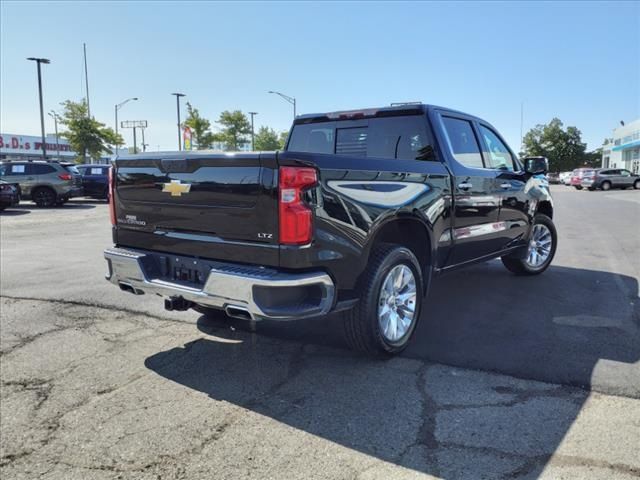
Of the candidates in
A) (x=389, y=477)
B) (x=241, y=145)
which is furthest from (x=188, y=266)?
(x=241, y=145)

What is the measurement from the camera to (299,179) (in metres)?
3.11

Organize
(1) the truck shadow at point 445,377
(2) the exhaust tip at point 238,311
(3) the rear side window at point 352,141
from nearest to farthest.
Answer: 1. (1) the truck shadow at point 445,377
2. (2) the exhaust tip at point 238,311
3. (3) the rear side window at point 352,141

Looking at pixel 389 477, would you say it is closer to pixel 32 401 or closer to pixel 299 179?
pixel 299 179

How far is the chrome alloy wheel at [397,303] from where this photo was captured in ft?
12.6

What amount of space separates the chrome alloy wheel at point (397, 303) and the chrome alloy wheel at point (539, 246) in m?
3.32

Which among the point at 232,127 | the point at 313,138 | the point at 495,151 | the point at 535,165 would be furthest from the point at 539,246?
the point at 232,127

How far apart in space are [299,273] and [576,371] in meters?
2.14

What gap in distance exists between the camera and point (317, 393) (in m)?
3.39

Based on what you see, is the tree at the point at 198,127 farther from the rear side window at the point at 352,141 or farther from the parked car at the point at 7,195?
the rear side window at the point at 352,141

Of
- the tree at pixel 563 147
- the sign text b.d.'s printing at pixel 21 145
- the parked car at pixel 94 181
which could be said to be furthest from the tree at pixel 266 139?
the parked car at pixel 94 181

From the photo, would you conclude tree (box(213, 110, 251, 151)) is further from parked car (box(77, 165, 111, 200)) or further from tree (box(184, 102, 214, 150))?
parked car (box(77, 165, 111, 200))

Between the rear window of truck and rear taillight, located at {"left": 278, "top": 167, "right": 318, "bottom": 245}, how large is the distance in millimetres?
1882

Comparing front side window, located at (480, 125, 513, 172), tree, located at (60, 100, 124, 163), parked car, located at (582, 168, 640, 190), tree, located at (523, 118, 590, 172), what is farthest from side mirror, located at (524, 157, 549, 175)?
tree, located at (523, 118, 590, 172)

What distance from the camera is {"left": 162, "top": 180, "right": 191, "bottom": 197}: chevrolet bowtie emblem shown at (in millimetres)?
3564
